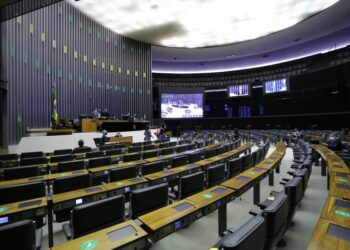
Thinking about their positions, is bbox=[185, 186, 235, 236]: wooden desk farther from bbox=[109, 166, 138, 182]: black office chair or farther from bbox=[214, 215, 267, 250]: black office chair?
bbox=[109, 166, 138, 182]: black office chair

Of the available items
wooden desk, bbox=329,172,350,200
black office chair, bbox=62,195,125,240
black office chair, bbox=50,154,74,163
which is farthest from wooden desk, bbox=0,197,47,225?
wooden desk, bbox=329,172,350,200

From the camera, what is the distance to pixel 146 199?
2.10 m

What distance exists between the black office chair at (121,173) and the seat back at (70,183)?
357mm

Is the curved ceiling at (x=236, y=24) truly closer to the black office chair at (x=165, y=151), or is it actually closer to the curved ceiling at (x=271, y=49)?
the curved ceiling at (x=271, y=49)

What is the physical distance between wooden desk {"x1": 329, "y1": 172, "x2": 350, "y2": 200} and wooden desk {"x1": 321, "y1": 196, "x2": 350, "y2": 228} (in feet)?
0.56

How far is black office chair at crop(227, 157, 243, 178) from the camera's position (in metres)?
3.67

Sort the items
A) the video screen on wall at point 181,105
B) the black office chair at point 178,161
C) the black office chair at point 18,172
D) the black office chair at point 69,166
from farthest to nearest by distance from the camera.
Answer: the video screen on wall at point 181,105 < the black office chair at point 178,161 < the black office chair at point 69,166 < the black office chair at point 18,172

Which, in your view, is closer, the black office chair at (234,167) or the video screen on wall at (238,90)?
the black office chair at (234,167)

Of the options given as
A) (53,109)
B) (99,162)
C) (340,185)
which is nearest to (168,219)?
(340,185)

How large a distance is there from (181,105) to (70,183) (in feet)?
55.0

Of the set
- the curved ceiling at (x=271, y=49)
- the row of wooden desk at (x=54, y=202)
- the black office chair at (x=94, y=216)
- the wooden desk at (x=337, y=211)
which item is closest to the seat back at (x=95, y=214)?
the black office chair at (x=94, y=216)

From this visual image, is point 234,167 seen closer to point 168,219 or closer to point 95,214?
point 168,219

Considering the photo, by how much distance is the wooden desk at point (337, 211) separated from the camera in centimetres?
157

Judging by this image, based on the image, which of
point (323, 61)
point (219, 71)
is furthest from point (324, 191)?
point (219, 71)
